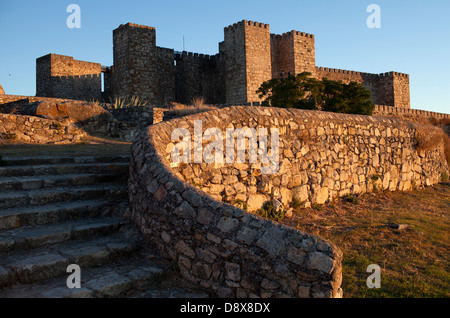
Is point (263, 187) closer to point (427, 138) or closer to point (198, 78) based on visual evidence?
point (427, 138)

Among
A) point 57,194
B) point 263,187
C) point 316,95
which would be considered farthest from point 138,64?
point 57,194

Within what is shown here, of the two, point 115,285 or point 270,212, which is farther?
point 270,212

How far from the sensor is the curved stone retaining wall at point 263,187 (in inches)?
114

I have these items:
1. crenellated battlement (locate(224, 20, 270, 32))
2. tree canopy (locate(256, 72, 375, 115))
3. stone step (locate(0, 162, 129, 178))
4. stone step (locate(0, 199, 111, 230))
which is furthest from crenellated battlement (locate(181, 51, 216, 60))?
stone step (locate(0, 199, 111, 230))

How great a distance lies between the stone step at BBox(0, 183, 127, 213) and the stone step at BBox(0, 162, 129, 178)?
499 mm

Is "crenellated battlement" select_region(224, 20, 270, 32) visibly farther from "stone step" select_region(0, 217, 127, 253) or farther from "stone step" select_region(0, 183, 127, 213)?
"stone step" select_region(0, 217, 127, 253)

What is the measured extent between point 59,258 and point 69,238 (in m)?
0.53

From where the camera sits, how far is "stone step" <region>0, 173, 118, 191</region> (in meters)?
4.60

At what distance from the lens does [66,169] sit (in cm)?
541

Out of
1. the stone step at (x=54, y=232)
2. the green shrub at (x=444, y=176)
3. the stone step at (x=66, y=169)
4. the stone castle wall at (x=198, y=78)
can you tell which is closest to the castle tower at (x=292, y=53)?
Answer: the stone castle wall at (x=198, y=78)

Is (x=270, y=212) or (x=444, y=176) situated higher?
(x=444, y=176)

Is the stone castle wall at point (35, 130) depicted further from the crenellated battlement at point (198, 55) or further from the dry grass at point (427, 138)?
the crenellated battlement at point (198, 55)

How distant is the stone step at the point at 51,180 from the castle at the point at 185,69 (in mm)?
16101
